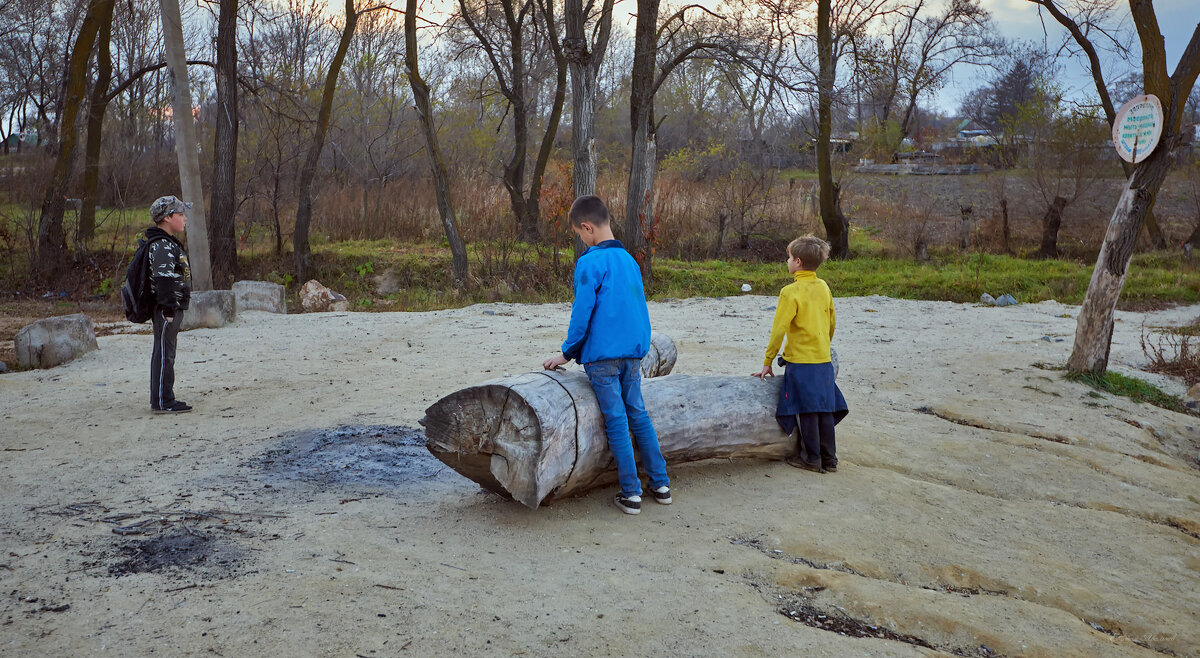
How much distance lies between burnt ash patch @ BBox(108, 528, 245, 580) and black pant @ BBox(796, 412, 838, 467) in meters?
3.27

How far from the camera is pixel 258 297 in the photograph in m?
12.5

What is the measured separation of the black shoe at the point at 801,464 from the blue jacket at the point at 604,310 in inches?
63.1

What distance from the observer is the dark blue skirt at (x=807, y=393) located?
17.5ft

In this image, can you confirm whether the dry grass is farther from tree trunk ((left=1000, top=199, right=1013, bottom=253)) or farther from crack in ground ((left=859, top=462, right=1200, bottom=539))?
tree trunk ((left=1000, top=199, right=1013, bottom=253))

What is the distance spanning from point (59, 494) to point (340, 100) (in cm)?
2204

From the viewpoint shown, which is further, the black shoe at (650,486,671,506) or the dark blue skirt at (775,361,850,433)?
the dark blue skirt at (775,361,850,433)

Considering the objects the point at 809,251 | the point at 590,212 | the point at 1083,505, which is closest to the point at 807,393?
the point at 809,251

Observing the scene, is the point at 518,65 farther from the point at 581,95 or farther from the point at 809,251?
the point at 809,251

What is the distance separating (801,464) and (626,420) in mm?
1505

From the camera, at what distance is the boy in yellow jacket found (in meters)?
5.26

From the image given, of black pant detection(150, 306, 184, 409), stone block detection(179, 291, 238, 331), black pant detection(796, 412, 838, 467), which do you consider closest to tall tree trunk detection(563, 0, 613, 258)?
stone block detection(179, 291, 238, 331)

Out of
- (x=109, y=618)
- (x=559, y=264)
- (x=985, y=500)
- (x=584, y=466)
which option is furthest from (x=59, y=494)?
(x=559, y=264)

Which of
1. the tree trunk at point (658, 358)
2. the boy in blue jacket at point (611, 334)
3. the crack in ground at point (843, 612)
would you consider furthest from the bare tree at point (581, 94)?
the crack in ground at point (843, 612)

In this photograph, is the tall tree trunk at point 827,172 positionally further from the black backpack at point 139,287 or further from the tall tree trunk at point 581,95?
the black backpack at point 139,287
